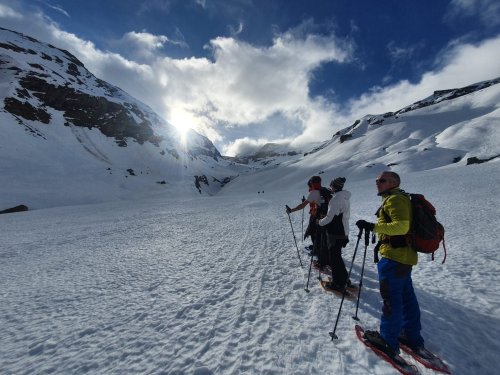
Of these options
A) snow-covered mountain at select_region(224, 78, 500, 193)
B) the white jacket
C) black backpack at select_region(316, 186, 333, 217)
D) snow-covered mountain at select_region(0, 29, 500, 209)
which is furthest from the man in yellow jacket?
snow-covered mountain at select_region(224, 78, 500, 193)

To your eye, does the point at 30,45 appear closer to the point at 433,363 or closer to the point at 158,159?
the point at 158,159

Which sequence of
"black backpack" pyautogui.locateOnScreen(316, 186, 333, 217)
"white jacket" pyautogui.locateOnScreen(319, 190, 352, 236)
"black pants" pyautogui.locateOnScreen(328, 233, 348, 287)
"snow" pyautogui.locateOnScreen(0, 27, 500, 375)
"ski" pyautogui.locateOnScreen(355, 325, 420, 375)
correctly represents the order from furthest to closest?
1. "black backpack" pyautogui.locateOnScreen(316, 186, 333, 217)
2. "black pants" pyautogui.locateOnScreen(328, 233, 348, 287)
3. "white jacket" pyautogui.locateOnScreen(319, 190, 352, 236)
4. "snow" pyautogui.locateOnScreen(0, 27, 500, 375)
5. "ski" pyautogui.locateOnScreen(355, 325, 420, 375)

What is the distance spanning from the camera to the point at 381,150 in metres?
74.4

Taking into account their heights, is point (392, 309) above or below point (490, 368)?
above

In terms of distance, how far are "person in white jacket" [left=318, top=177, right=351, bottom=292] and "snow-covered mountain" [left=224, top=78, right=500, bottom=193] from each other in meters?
52.5

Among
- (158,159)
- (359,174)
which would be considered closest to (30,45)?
(158,159)

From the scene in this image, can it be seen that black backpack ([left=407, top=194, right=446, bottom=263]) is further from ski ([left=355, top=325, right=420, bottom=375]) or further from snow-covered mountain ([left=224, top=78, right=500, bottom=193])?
snow-covered mountain ([left=224, top=78, right=500, bottom=193])

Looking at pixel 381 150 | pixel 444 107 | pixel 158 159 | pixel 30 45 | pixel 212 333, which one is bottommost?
pixel 212 333

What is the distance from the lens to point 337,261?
6.11 m

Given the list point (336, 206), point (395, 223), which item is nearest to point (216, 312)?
point (336, 206)

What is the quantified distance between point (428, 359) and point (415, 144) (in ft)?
264

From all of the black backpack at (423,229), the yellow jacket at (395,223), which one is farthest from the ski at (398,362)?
the black backpack at (423,229)

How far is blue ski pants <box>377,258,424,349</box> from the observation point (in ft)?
12.8

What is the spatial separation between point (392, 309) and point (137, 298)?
530cm
